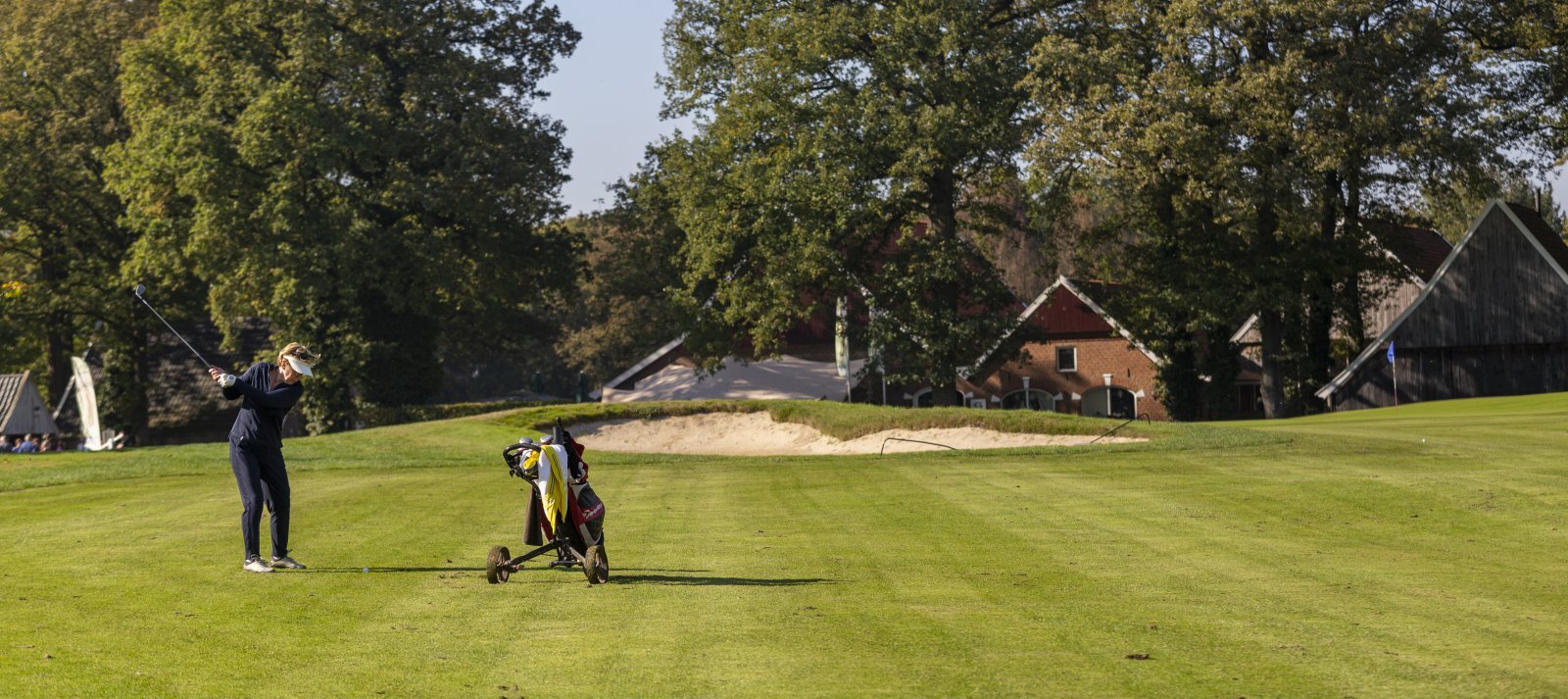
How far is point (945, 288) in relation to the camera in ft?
185

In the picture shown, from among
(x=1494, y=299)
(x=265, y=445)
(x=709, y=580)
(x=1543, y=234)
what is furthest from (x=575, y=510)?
(x=1543, y=234)

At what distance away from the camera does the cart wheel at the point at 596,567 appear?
13.7 meters

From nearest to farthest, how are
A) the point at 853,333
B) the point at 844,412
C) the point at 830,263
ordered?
the point at 844,412
the point at 830,263
the point at 853,333

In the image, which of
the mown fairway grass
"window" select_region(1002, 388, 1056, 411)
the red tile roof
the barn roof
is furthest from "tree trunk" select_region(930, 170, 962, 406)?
the mown fairway grass

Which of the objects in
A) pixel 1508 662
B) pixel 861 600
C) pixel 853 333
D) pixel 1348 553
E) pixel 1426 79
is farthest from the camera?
pixel 853 333

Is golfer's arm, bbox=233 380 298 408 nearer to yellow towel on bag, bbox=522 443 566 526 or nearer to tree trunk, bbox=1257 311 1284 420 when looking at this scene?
yellow towel on bag, bbox=522 443 566 526

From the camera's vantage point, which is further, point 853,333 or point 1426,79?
point 853,333

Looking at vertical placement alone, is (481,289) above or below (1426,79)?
below

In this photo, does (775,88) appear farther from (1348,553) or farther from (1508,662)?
(1508,662)

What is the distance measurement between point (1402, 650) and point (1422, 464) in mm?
16795

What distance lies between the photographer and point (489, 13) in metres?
64.4

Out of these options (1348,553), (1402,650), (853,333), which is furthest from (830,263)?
(1402,650)

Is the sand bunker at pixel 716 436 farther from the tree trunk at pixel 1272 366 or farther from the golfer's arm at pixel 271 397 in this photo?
the golfer's arm at pixel 271 397

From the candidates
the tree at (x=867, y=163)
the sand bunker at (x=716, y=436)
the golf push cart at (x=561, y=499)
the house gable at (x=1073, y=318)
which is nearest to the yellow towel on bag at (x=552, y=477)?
the golf push cart at (x=561, y=499)
